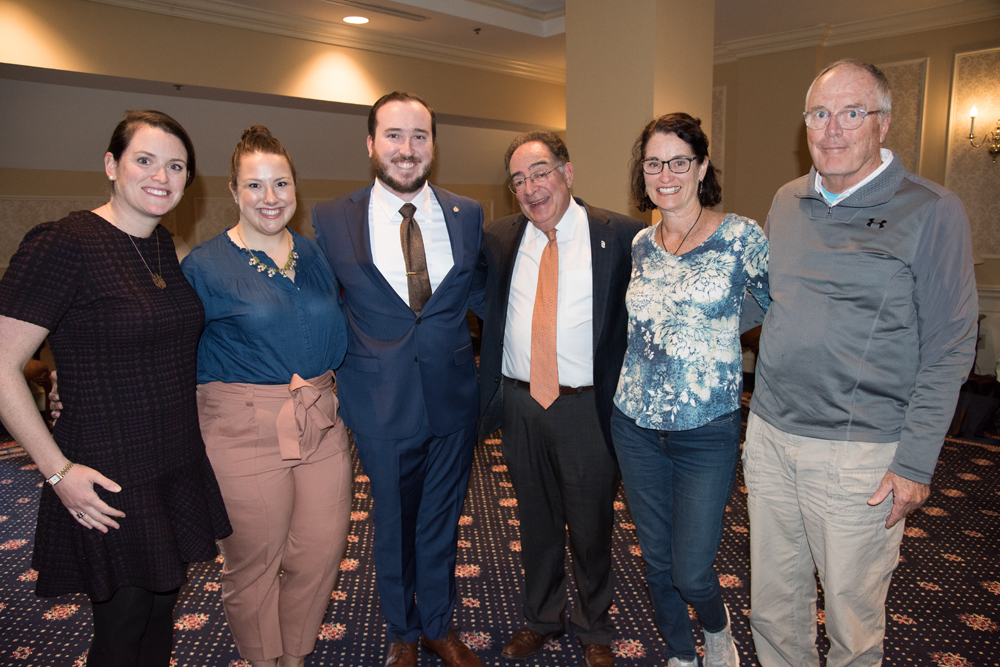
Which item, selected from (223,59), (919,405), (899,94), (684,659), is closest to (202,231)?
(223,59)

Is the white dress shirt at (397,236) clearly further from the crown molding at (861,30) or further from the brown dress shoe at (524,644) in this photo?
the crown molding at (861,30)

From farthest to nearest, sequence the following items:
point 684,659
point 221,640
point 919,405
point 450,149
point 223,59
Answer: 1. point 450,149
2. point 223,59
3. point 221,640
4. point 684,659
5. point 919,405

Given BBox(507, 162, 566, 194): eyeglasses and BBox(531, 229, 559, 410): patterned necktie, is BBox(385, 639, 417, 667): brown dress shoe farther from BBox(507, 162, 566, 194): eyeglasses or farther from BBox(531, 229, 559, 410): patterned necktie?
BBox(507, 162, 566, 194): eyeglasses

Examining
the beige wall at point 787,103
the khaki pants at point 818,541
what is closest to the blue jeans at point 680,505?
the khaki pants at point 818,541

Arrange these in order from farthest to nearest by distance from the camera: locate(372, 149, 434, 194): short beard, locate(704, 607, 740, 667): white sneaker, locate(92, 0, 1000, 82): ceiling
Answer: locate(92, 0, 1000, 82): ceiling < locate(372, 149, 434, 194): short beard < locate(704, 607, 740, 667): white sneaker

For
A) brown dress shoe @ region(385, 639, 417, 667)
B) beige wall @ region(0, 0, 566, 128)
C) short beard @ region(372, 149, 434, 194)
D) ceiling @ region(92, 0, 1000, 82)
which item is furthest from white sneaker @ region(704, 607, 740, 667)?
beige wall @ region(0, 0, 566, 128)

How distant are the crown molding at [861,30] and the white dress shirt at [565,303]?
220 inches

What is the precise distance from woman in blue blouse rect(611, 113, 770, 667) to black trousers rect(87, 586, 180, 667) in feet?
4.71

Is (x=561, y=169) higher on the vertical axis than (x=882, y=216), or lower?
higher

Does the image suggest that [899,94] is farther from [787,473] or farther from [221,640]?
[221,640]

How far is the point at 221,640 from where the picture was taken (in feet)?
8.52

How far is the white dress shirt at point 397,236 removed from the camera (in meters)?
2.23

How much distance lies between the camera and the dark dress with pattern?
157 cm

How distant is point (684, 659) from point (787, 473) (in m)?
0.78
